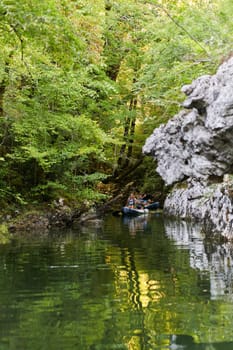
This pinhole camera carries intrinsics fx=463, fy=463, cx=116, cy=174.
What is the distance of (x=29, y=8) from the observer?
22.8 feet

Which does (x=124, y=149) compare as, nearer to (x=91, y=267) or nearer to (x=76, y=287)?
(x=91, y=267)

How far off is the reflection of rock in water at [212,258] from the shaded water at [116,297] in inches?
0.8

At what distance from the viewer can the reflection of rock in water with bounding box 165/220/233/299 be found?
7.58 meters

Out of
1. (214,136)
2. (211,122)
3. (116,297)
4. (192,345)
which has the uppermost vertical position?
(211,122)

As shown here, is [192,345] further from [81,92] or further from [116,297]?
[81,92]

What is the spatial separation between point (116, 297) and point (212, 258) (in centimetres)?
403

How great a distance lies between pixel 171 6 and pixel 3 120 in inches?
445

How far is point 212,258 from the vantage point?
10.4m

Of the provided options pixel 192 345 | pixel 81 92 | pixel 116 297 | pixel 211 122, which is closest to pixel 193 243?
pixel 211 122

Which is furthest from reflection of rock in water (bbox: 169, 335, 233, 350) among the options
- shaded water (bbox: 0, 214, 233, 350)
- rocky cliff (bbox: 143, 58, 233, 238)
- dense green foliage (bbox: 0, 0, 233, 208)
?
dense green foliage (bbox: 0, 0, 233, 208)

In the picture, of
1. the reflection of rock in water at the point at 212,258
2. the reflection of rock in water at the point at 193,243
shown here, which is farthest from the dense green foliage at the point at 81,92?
the reflection of rock in water at the point at 212,258

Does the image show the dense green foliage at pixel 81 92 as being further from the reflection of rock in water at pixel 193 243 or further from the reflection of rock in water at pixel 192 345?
the reflection of rock in water at pixel 192 345

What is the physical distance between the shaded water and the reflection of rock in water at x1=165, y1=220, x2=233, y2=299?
0.8 inches

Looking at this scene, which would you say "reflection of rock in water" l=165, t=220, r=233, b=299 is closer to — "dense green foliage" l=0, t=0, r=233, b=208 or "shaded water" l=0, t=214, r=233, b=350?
"shaded water" l=0, t=214, r=233, b=350
